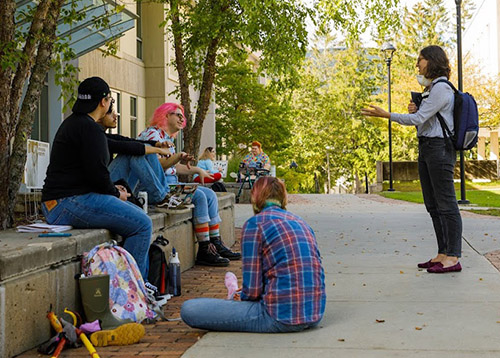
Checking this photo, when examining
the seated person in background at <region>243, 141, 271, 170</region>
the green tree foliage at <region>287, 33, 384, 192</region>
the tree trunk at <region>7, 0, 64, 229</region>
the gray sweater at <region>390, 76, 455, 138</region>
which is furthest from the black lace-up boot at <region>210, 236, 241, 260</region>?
the green tree foliage at <region>287, 33, 384, 192</region>

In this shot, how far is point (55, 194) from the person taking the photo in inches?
237

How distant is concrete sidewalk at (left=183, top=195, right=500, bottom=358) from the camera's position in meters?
4.61

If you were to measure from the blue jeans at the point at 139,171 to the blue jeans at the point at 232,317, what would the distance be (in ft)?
8.87

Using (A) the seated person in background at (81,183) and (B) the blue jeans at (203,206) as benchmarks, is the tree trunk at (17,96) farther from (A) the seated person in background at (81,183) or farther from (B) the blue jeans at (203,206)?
(A) the seated person in background at (81,183)

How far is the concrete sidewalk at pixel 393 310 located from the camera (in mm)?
4605

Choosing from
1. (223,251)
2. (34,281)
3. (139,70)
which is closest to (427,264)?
(223,251)

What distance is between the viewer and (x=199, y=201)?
29.4ft

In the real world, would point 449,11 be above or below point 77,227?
above

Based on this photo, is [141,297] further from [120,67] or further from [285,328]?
[120,67]

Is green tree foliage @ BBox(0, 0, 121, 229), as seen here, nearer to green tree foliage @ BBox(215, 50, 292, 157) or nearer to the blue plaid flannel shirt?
the blue plaid flannel shirt

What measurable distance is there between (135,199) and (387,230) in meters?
6.36

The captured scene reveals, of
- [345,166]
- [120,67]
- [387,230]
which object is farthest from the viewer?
[345,166]

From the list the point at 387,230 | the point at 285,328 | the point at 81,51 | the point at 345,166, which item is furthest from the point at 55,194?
the point at 345,166

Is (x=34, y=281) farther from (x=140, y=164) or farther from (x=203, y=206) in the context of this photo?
(x=203, y=206)
